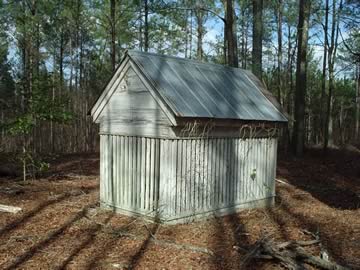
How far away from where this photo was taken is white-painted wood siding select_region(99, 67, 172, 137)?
24.6 feet

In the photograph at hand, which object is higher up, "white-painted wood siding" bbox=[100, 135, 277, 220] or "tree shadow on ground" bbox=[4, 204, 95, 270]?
"white-painted wood siding" bbox=[100, 135, 277, 220]

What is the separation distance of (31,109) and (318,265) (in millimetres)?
8997

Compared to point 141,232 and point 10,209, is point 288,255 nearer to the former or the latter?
point 141,232

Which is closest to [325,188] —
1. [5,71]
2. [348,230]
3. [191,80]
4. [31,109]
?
[348,230]

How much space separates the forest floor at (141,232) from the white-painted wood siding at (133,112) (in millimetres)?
1811

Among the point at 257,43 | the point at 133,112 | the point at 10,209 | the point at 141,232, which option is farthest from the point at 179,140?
the point at 257,43

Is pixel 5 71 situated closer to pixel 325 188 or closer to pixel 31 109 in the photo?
pixel 31 109

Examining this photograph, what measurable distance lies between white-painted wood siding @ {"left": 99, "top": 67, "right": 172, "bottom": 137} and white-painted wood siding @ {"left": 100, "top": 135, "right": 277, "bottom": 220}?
0.58ft

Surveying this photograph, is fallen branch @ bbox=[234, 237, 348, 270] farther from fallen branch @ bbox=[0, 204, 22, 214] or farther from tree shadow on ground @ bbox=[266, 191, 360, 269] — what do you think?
fallen branch @ bbox=[0, 204, 22, 214]

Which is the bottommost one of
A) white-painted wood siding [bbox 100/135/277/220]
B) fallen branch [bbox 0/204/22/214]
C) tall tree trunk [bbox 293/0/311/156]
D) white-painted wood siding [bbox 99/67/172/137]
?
fallen branch [bbox 0/204/22/214]

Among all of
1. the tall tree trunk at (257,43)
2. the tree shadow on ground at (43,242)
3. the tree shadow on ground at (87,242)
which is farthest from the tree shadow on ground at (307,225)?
the tall tree trunk at (257,43)

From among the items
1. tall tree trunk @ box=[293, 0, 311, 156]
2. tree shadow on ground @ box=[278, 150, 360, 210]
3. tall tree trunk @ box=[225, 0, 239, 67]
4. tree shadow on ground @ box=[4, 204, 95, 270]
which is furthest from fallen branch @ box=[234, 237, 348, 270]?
tall tree trunk @ box=[293, 0, 311, 156]

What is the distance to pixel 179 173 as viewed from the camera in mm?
7363

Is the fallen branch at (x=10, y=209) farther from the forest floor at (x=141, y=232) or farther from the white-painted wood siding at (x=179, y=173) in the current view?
the white-painted wood siding at (x=179, y=173)
